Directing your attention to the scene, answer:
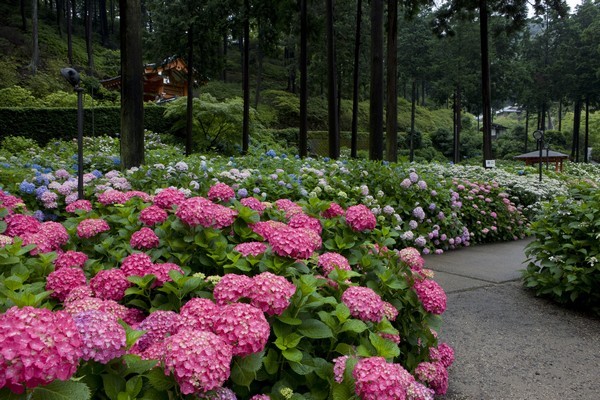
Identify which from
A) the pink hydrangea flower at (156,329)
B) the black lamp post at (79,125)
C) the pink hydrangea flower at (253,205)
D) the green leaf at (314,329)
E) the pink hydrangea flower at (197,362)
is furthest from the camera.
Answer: the black lamp post at (79,125)

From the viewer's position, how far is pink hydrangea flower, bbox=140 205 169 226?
2451 mm

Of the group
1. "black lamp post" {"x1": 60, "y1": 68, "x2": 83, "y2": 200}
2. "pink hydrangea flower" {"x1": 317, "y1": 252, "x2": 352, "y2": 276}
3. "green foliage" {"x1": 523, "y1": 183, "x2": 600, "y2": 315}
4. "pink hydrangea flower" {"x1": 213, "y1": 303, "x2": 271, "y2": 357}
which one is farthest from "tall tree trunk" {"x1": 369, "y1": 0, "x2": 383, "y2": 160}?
"pink hydrangea flower" {"x1": 213, "y1": 303, "x2": 271, "y2": 357}

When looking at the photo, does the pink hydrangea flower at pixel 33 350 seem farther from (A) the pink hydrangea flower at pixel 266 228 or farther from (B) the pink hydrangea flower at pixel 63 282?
(A) the pink hydrangea flower at pixel 266 228

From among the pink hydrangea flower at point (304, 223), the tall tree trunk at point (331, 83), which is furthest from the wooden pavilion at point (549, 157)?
the pink hydrangea flower at point (304, 223)

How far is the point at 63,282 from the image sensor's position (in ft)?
6.22

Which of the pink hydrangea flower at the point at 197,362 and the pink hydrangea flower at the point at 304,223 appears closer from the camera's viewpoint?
the pink hydrangea flower at the point at 197,362

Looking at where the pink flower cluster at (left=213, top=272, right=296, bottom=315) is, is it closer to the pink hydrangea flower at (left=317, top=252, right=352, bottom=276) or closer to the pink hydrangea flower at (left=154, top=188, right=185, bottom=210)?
the pink hydrangea flower at (left=317, top=252, right=352, bottom=276)

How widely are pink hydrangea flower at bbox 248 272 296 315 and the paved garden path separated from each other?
1.34 m

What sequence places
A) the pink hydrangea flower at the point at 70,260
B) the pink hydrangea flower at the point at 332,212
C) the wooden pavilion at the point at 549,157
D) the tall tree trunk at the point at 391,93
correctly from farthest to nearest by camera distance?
the wooden pavilion at the point at 549,157 < the tall tree trunk at the point at 391,93 < the pink hydrangea flower at the point at 332,212 < the pink hydrangea flower at the point at 70,260

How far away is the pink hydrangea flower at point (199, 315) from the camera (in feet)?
4.84

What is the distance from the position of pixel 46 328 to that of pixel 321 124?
109ft

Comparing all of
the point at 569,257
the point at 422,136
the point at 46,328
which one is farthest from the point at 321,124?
the point at 46,328

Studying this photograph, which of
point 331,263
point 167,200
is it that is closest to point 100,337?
point 331,263

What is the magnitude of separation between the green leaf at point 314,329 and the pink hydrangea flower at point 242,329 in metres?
0.31
